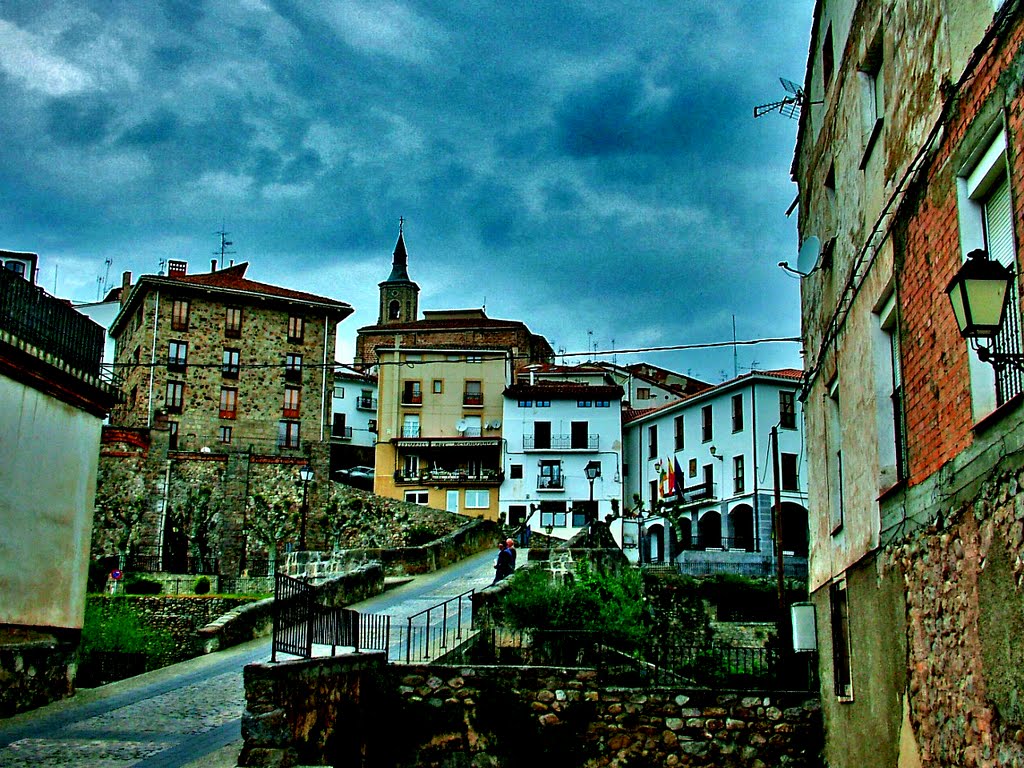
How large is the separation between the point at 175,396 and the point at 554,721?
50.2 m

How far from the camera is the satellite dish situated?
1464 centimetres

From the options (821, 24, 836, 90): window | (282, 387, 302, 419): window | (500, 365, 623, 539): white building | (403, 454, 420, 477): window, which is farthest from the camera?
(403, 454, 420, 477): window

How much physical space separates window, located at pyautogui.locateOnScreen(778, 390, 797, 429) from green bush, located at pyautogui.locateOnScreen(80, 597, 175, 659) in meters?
30.8

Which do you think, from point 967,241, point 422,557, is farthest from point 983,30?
point 422,557

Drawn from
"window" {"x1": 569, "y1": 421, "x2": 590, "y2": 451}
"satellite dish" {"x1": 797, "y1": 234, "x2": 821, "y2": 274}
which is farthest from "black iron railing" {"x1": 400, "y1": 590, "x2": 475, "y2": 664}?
"window" {"x1": 569, "y1": 421, "x2": 590, "y2": 451}

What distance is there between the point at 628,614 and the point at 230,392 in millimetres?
47647

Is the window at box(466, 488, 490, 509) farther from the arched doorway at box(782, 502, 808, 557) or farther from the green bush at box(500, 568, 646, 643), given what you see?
the green bush at box(500, 568, 646, 643)

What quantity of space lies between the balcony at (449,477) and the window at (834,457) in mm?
51080

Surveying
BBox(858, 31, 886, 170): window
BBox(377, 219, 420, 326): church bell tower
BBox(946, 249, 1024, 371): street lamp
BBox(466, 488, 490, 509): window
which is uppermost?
BBox(377, 219, 420, 326): church bell tower

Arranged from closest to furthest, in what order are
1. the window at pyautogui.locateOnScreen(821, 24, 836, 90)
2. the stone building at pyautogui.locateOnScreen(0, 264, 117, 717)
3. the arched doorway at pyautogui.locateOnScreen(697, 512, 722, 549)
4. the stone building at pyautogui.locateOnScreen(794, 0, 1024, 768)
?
the stone building at pyautogui.locateOnScreen(794, 0, 1024, 768), the window at pyautogui.locateOnScreen(821, 24, 836, 90), the stone building at pyautogui.locateOnScreen(0, 264, 117, 717), the arched doorway at pyautogui.locateOnScreen(697, 512, 722, 549)

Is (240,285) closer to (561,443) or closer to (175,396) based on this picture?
(175,396)

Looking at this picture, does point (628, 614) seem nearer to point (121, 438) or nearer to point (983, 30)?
point (983, 30)

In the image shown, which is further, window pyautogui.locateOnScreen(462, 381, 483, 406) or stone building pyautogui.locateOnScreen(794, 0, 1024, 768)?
window pyautogui.locateOnScreen(462, 381, 483, 406)

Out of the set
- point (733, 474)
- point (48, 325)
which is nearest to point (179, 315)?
point (733, 474)
